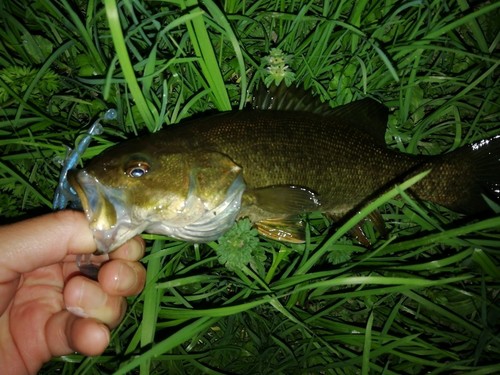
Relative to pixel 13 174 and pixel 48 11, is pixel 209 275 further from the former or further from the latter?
pixel 48 11

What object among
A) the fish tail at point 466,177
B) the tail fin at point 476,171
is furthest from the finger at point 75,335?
the tail fin at point 476,171

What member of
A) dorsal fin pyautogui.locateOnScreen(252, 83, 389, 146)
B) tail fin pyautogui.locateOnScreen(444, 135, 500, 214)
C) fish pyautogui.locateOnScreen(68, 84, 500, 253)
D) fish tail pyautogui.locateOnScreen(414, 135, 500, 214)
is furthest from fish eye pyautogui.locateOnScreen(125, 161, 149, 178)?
tail fin pyautogui.locateOnScreen(444, 135, 500, 214)

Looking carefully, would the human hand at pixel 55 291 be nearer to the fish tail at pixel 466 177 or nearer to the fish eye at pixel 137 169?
the fish eye at pixel 137 169

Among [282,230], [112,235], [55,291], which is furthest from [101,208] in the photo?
[282,230]

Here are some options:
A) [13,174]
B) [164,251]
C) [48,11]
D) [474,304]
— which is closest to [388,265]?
[474,304]

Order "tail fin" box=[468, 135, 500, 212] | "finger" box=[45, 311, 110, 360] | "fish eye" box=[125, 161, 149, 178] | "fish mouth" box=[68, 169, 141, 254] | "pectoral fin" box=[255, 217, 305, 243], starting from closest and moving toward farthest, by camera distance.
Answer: "fish mouth" box=[68, 169, 141, 254]
"fish eye" box=[125, 161, 149, 178]
"finger" box=[45, 311, 110, 360]
"pectoral fin" box=[255, 217, 305, 243]
"tail fin" box=[468, 135, 500, 212]

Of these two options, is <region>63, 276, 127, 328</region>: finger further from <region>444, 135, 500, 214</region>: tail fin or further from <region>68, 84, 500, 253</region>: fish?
<region>444, 135, 500, 214</region>: tail fin
